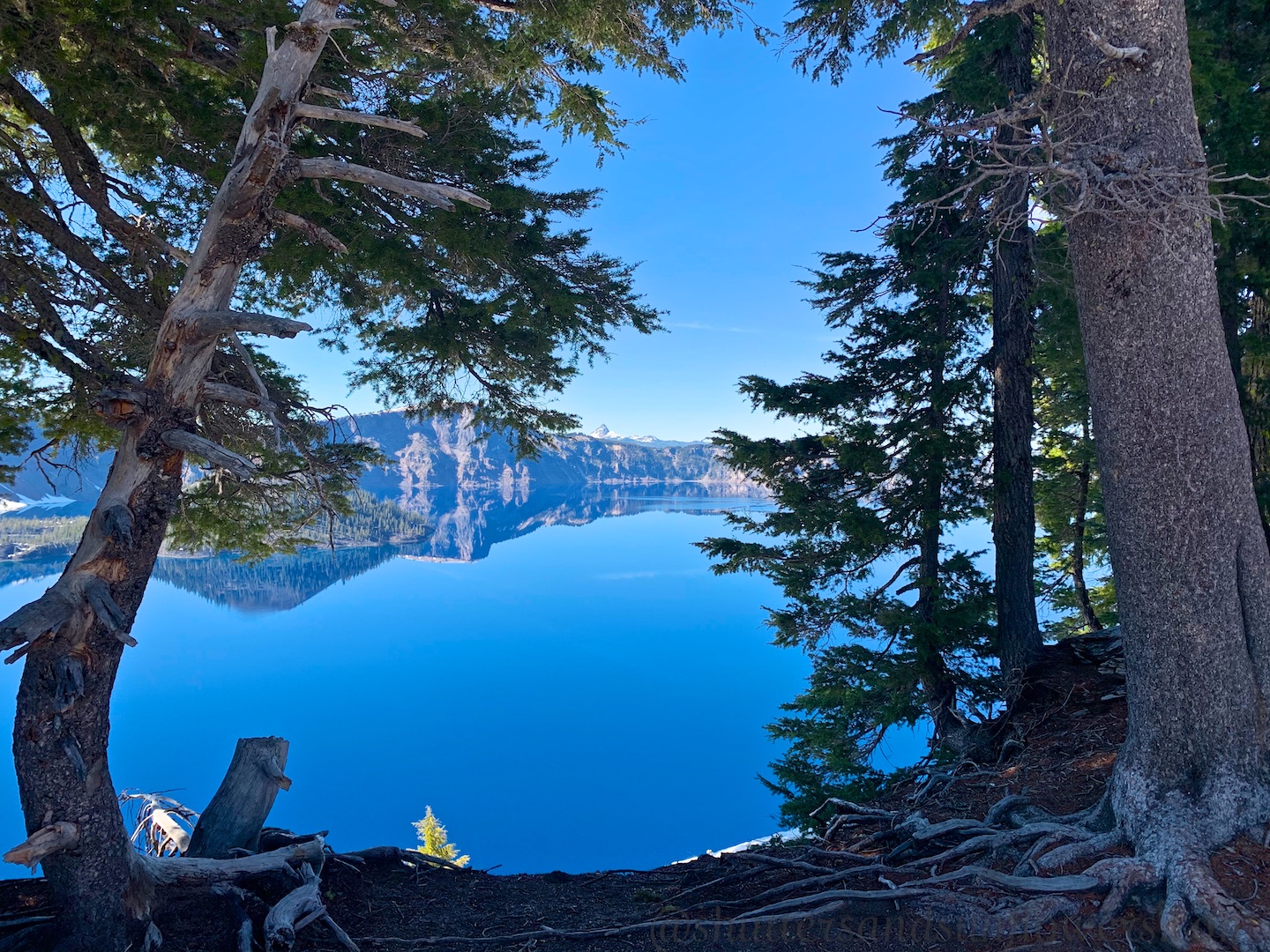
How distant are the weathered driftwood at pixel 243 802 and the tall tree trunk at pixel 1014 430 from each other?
21.3 feet

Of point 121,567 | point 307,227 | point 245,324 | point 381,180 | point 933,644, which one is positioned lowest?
point 933,644

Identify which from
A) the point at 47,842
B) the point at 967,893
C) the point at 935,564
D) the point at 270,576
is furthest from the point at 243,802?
the point at 270,576

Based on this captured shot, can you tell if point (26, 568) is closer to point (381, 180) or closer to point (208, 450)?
point (208, 450)

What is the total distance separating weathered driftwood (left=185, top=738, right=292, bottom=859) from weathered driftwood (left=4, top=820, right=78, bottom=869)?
0.92 meters

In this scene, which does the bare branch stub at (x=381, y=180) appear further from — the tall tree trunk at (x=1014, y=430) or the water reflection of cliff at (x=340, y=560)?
the water reflection of cliff at (x=340, y=560)

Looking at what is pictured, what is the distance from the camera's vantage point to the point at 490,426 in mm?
7566

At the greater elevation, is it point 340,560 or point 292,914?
point 292,914

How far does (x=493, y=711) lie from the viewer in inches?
2066

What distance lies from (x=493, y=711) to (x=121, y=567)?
54.4m

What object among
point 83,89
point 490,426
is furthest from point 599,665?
point 83,89

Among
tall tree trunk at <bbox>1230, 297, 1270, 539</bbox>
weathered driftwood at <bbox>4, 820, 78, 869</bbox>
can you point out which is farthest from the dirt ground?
tall tree trunk at <bbox>1230, 297, 1270, 539</bbox>

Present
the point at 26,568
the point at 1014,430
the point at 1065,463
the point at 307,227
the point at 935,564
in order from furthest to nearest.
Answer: the point at 26,568
the point at 1065,463
the point at 935,564
the point at 1014,430
the point at 307,227

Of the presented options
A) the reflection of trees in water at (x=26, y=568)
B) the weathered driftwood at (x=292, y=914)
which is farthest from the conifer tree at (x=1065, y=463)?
the reflection of trees in water at (x=26, y=568)

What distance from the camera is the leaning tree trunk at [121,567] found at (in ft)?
9.00
